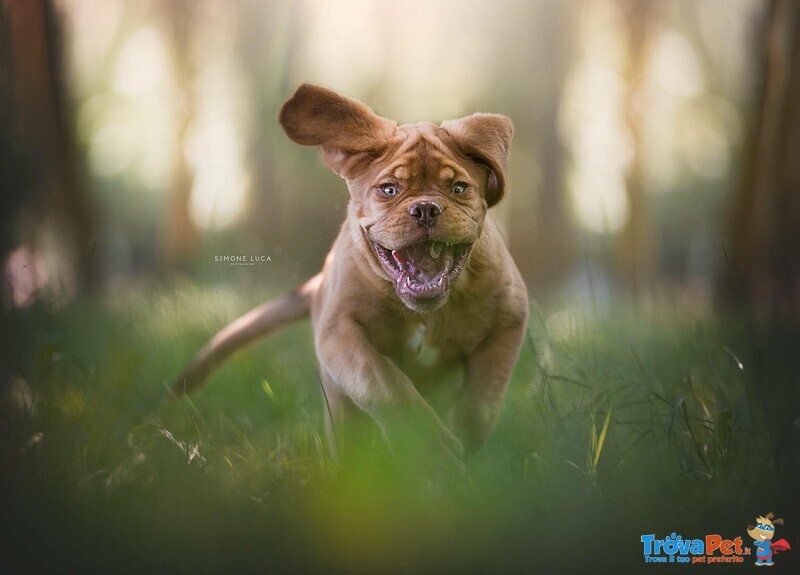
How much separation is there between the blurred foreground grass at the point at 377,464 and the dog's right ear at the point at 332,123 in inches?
25.8

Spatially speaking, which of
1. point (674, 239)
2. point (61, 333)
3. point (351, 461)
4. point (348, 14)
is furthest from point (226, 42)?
point (674, 239)

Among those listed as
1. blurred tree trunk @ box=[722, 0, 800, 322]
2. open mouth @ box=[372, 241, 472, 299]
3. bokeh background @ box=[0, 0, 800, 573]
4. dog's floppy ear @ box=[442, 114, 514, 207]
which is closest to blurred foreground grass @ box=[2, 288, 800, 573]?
→ bokeh background @ box=[0, 0, 800, 573]

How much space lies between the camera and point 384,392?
3.06 metres

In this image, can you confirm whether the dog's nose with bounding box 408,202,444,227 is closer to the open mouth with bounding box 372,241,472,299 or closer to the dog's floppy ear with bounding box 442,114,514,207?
the open mouth with bounding box 372,241,472,299

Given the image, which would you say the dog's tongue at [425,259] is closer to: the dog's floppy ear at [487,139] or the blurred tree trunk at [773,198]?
the dog's floppy ear at [487,139]

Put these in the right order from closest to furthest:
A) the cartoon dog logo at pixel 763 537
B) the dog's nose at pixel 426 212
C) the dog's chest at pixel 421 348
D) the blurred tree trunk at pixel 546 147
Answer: the dog's nose at pixel 426 212 → the cartoon dog logo at pixel 763 537 → the blurred tree trunk at pixel 546 147 → the dog's chest at pixel 421 348

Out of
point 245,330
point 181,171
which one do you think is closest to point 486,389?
point 245,330

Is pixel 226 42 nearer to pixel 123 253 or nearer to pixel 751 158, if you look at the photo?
pixel 123 253

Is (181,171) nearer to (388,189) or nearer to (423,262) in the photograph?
(388,189)

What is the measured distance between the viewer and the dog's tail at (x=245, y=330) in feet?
10.9

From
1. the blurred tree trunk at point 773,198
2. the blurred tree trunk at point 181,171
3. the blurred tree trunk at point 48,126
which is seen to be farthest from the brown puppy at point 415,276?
the blurred tree trunk at point 773,198

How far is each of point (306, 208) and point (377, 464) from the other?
0.93 meters

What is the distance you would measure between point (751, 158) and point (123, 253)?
2203mm

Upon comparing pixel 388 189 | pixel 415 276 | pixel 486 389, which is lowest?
pixel 486 389
